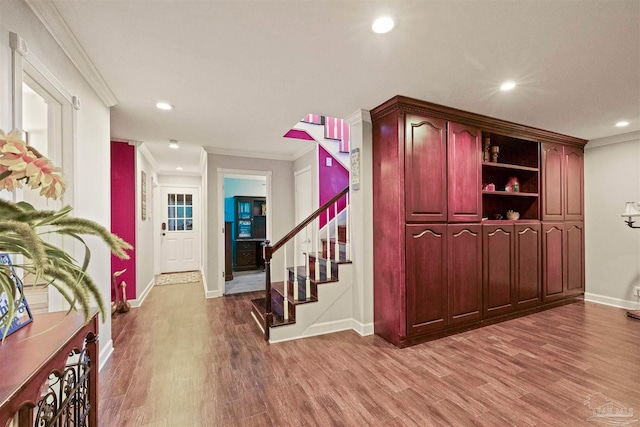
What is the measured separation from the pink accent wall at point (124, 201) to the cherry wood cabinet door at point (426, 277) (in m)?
3.54

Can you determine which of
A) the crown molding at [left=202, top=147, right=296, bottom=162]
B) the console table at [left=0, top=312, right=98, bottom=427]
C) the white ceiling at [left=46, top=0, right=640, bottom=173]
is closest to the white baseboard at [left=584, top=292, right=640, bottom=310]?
the white ceiling at [left=46, top=0, right=640, bottom=173]

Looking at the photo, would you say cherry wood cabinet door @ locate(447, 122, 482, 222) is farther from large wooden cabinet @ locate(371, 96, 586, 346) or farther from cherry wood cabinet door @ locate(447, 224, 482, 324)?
cherry wood cabinet door @ locate(447, 224, 482, 324)

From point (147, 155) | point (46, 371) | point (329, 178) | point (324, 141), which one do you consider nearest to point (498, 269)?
point (329, 178)

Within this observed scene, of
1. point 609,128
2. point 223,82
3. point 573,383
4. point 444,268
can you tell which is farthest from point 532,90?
point 223,82

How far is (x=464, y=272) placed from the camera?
2.85 metres

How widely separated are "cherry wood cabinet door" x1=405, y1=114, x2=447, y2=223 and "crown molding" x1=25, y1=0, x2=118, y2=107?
248 centimetres

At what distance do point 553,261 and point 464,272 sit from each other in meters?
1.74

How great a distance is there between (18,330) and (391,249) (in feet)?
7.97

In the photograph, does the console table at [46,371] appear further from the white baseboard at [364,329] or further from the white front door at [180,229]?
the white front door at [180,229]

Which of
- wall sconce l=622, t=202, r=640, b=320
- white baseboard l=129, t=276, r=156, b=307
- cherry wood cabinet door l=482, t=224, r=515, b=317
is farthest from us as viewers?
white baseboard l=129, t=276, r=156, b=307

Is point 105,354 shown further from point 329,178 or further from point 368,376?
point 329,178

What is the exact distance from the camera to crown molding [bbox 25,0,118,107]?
4.69 feet

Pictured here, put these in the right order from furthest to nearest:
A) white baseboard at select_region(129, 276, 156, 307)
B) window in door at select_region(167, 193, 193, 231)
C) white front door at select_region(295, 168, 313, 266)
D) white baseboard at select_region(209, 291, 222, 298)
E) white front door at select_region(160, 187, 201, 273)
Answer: window in door at select_region(167, 193, 193, 231) < white front door at select_region(160, 187, 201, 273) < white front door at select_region(295, 168, 313, 266) < white baseboard at select_region(209, 291, 222, 298) < white baseboard at select_region(129, 276, 156, 307)

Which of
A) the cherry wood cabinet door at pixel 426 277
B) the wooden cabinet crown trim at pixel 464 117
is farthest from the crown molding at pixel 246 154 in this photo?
the cherry wood cabinet door at pixel 426 277
